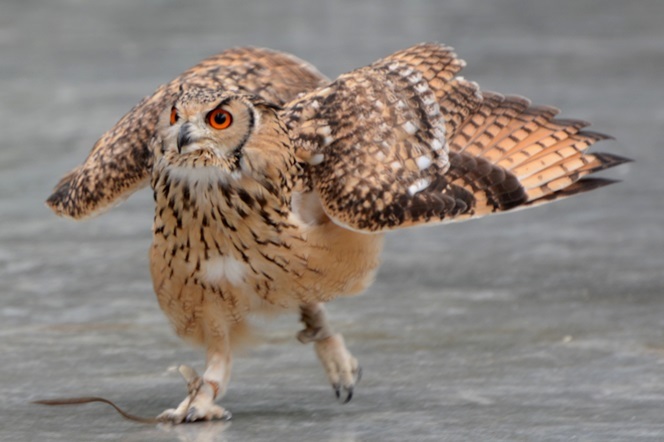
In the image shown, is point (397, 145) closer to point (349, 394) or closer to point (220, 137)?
point (349, 394)

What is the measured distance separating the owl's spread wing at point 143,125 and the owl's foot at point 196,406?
988 mm

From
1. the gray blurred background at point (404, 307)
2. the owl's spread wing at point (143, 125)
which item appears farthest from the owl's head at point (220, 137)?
the gray blurred background at point (404, 307)

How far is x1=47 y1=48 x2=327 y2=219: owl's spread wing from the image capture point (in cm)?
657

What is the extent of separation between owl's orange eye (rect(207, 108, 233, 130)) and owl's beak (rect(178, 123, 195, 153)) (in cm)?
9

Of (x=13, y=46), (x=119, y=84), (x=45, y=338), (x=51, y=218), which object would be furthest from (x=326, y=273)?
(x=13, y=46)

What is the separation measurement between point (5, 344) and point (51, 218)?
2645 mm

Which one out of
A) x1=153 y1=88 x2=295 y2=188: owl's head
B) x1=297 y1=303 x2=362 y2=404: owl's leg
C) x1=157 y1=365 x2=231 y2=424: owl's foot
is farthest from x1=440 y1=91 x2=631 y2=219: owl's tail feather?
x1=157 y1=365 x2=231 y2=424: owl's foot

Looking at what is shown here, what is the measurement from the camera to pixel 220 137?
5.33 meters

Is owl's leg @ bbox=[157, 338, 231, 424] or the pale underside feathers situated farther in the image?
the pale underside feathers

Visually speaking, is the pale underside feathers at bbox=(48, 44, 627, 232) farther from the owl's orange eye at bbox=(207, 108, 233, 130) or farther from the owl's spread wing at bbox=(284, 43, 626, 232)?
the owl's orange eye at bbox=(207, 108, 233, 130)

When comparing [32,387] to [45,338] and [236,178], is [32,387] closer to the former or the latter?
[45,338]

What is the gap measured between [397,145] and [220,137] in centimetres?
131

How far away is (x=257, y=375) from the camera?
6664 millimetres

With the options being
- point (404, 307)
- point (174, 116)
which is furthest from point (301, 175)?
point (404, 307)
